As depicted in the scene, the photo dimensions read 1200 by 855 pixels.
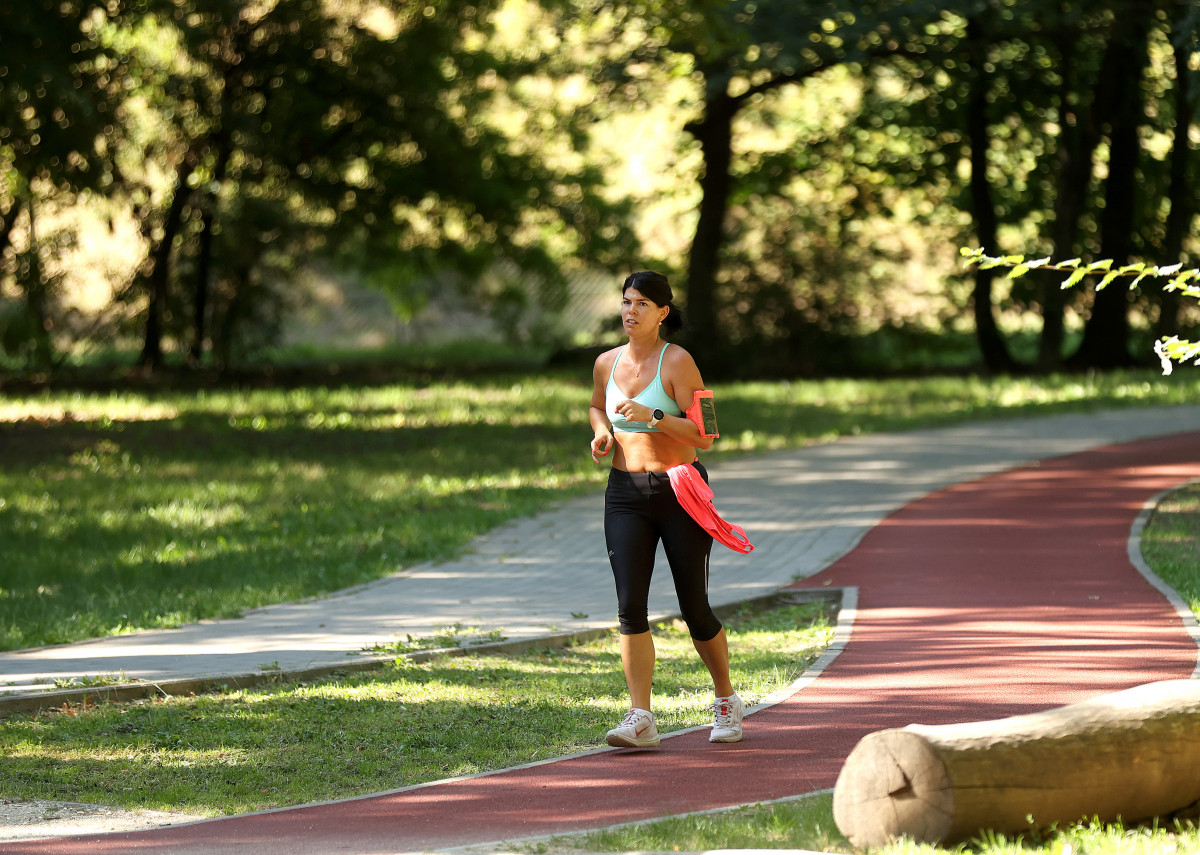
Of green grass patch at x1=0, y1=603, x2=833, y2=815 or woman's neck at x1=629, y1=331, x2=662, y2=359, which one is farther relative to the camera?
woman's neck at x1=629, y1=331, x2=662, y2=359

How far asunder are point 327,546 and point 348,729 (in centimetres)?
523

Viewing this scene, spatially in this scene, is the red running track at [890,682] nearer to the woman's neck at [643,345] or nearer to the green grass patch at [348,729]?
the green grass patch at [348,729]

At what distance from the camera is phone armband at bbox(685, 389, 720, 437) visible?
21.4ft

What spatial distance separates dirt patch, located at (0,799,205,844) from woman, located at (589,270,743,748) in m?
1.99

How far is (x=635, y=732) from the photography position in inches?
257

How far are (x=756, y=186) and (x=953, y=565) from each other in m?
21.3

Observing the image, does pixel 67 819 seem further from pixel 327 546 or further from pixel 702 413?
pixel 327 546

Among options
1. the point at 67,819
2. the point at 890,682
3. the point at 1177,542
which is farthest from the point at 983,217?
the point at 67,819

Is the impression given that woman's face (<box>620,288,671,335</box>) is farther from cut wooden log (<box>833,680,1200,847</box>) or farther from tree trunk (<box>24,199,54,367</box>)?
tree trunk (<box>24,199,54,367</box>)

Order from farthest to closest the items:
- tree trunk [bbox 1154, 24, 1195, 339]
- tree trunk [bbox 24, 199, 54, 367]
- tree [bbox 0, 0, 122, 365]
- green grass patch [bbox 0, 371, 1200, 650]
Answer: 1. tree trunk [bbox 1154, 24, 1195, 339]
2. tree trunk [bbox 24, 199, 54, 367]
3. tree [bbox 0, 0, 122, 365]
4. green grass patch [bbox 0, 371, 1200, 650]

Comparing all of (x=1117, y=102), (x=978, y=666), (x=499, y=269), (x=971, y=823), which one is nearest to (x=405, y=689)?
(x=978, y=666)

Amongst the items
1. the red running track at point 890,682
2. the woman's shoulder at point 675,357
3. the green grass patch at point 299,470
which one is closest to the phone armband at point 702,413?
the woman's shoulder at point 675,357

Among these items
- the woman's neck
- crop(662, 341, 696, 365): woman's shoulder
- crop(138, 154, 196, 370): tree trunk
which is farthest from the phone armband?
crop(138, 154, 196, 370): tree trunk

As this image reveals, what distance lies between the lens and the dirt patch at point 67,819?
564 cm
